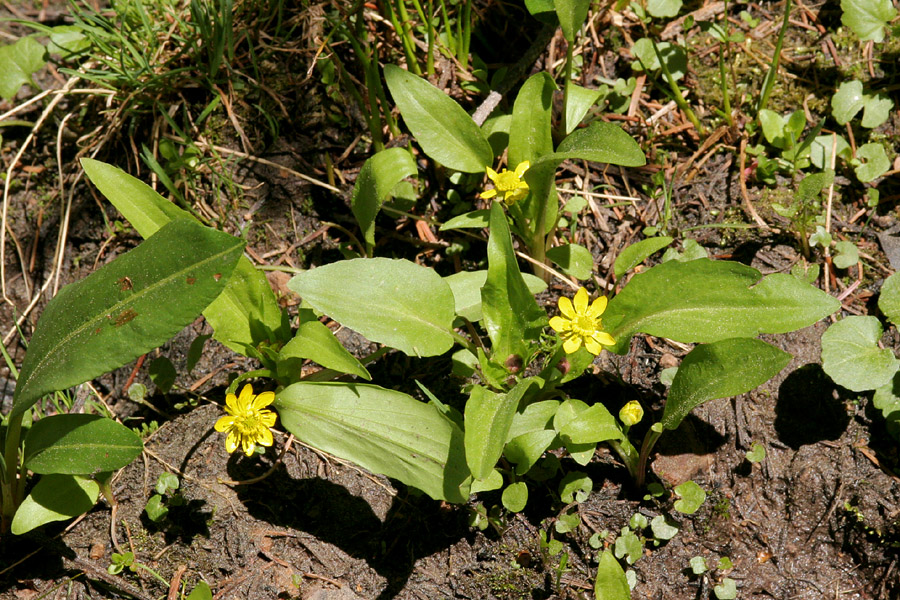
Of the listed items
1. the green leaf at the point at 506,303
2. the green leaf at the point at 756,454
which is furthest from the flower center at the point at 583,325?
the green leaf at the point at 756,454

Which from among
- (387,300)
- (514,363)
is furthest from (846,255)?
(387,300)

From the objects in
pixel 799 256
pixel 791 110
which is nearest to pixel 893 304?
pixel 799 256

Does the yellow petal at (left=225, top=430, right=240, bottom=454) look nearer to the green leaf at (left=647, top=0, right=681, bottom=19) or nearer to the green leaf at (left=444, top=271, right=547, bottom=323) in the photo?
the green leaf at (left=444, top=271, right=547, bottom=323)

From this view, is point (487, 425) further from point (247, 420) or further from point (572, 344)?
point (247, 420)

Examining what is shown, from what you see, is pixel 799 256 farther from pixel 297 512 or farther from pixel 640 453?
pixel 297 512

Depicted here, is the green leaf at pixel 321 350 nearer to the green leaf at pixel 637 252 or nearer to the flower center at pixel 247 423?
the flower center at pixel 247 423
